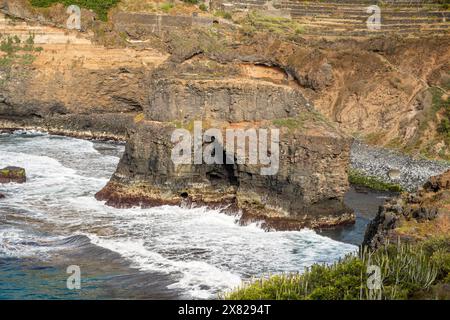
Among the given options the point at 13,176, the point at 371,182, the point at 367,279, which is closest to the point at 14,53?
the point at 13,176

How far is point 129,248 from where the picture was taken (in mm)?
Answer: 27391

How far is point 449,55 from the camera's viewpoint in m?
55.2

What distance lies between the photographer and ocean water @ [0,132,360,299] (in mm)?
23656

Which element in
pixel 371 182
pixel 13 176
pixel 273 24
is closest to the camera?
pixel 13 176

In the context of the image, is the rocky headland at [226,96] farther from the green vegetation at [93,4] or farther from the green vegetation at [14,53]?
the green vegetation at [93,4]

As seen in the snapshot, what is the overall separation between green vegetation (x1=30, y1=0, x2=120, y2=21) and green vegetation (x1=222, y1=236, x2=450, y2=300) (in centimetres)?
5311

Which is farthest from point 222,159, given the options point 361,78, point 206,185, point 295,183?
point 361,78

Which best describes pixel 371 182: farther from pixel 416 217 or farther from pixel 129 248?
pixel 416 217

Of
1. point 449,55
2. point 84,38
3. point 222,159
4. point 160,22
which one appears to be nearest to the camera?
point 222,159

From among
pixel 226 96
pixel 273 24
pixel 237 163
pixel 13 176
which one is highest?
pixel 273 24

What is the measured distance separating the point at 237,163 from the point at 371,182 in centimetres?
1153

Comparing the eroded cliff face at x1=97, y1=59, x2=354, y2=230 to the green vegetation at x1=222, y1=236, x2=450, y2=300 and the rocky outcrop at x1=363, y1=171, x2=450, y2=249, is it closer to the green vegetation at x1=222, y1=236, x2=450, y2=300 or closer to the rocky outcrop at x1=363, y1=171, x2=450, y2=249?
the rocky outcrop at x1=363, y1=171, x2=450, y2=249
